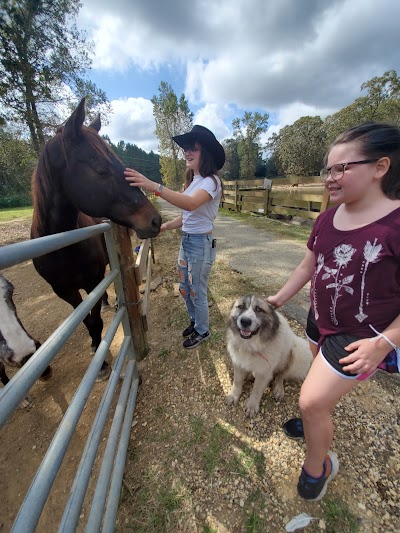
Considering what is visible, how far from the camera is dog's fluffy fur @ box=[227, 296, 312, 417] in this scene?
2.18m

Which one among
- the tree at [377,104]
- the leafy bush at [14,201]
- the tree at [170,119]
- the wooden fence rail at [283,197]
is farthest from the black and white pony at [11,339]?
the leafy bush at [14,201]

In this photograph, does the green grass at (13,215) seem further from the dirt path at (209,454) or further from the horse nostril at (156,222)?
the horse nostril at (156,222)

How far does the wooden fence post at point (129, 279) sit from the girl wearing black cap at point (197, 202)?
1.47ft

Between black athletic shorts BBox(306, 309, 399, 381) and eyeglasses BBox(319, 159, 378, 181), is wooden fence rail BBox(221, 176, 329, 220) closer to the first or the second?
eyeglasses BBox(319, 159, 378, 181)

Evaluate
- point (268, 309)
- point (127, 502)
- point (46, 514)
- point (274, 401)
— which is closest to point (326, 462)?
point (274, 401)

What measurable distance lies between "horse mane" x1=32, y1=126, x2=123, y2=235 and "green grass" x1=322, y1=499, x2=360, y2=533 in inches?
118

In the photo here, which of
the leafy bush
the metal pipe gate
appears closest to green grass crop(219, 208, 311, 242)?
the metal pipe gate

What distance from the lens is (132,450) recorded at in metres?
2.12

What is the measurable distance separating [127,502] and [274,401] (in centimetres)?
148

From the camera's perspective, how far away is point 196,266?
2.74m

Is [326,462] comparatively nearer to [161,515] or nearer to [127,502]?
[161,515]

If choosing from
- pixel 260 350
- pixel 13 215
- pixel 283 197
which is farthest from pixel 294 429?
pixel 13 215

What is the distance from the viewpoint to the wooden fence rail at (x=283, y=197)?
9.38m

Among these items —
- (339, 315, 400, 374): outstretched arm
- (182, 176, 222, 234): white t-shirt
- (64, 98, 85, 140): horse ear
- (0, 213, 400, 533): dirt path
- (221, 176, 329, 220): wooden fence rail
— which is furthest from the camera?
(221, 176, 329, 220): wooden fence rail
